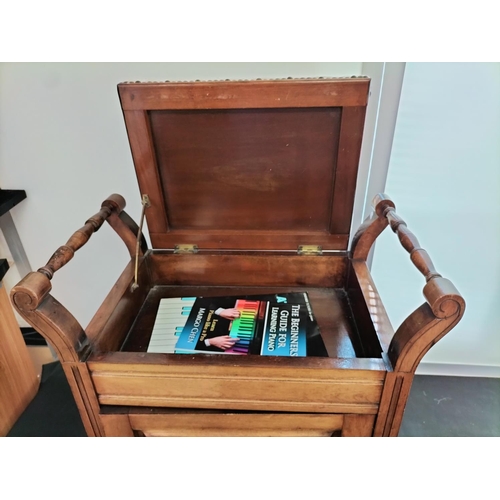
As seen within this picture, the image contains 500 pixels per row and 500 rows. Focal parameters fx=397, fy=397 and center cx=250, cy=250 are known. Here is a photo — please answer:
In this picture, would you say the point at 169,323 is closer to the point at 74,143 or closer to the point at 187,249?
the point at 187,249

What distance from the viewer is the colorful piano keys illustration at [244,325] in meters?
0.78

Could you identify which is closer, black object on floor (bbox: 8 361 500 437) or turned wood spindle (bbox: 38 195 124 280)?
turned wood spindle (bbox: 38 195 124 280)

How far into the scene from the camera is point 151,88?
2.53ft

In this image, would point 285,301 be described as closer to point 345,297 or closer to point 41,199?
point 345,297

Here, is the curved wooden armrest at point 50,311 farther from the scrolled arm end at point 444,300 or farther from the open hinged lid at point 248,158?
the scrolled arm end at point 444,300

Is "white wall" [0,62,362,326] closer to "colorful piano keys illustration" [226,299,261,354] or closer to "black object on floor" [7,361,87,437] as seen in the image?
"black object on floor" [7,361,87,437]

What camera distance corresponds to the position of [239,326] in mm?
833

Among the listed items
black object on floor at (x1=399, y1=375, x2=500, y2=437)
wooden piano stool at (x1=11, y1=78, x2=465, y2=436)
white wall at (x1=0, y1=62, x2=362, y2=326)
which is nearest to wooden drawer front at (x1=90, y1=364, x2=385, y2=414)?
wooden piano stool at (x1=11, y1=78, x2=465, y2=436)

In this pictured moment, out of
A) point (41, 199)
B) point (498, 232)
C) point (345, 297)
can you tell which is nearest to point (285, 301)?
point (345, 297)

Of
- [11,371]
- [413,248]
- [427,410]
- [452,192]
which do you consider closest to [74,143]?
[11,371]

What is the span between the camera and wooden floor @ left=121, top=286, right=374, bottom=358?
81 cm

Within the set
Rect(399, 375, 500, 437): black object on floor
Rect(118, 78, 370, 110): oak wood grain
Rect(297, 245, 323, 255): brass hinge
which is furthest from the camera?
Rect(399, 375, 500, 437): black object on floor

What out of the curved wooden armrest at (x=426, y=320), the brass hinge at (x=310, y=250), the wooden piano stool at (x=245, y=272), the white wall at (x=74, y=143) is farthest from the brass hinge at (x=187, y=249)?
the curved wooden armrest at (x=426, y=320)
